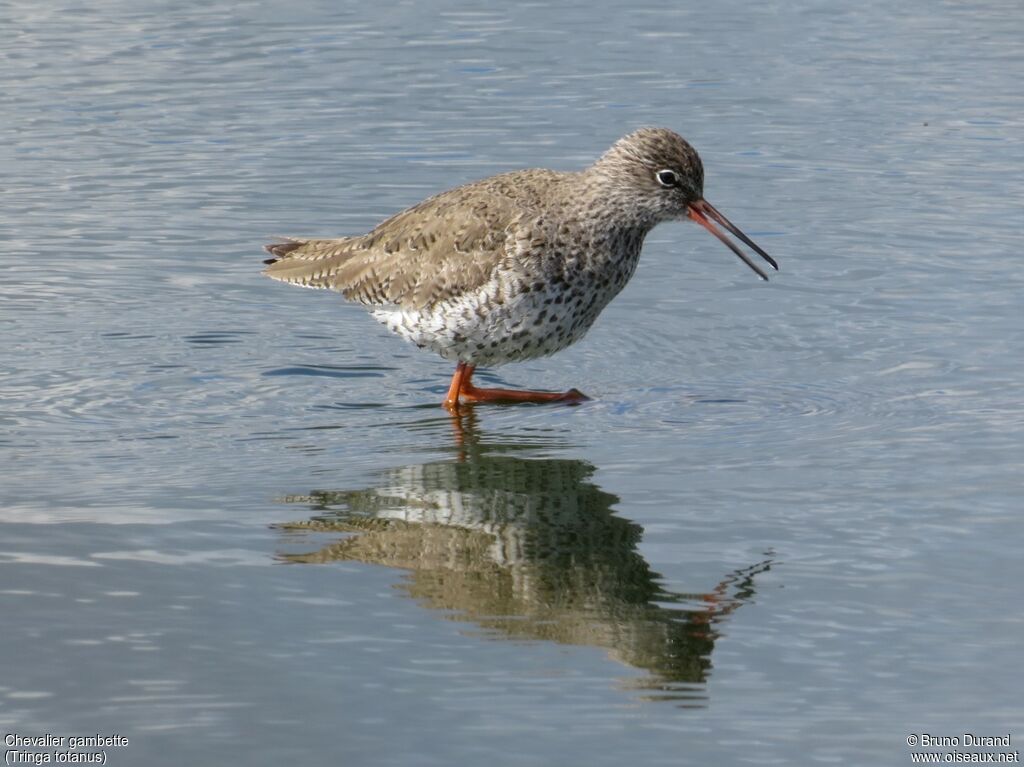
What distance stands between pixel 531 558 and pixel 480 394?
2.91 metres

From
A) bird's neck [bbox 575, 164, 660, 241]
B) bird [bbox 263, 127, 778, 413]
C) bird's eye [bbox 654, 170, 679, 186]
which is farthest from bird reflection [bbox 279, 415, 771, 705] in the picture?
bird's eye [bbox 654, 170, 679, 186]

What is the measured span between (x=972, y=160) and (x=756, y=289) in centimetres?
306

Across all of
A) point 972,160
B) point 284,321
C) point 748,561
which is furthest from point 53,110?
point 748,561

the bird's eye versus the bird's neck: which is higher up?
the bird's eye

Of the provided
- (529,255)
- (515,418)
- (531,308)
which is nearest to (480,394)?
(515,418)

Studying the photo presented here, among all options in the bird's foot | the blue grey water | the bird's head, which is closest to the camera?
the blue grey water

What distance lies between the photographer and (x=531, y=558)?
7441 mm

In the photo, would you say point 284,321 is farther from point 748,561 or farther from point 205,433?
point 748,561

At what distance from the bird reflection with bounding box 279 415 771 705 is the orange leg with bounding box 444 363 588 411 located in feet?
3.33

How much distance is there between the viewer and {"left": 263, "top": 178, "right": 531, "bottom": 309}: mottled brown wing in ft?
32.9

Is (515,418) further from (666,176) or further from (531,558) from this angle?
(531,558)

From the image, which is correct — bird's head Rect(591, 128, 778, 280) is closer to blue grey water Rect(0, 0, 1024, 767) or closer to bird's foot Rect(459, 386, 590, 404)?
blue grey water Rect(0, 0, 1024, 767)

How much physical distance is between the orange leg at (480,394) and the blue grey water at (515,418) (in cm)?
21

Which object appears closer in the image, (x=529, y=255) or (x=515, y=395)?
(x=529, y=255)
